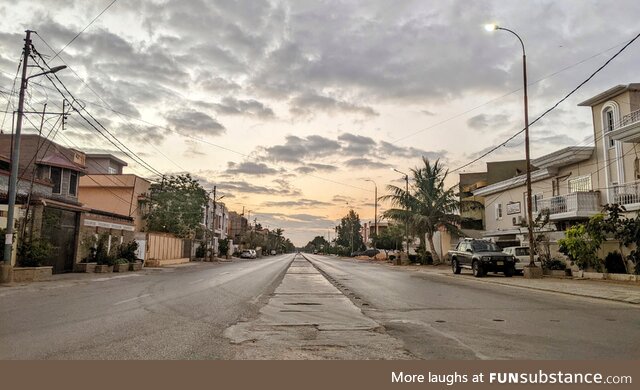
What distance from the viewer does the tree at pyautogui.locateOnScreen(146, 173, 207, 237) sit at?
180 feet

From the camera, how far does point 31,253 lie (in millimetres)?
22406

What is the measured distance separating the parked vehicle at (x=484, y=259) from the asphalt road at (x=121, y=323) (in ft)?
47.8

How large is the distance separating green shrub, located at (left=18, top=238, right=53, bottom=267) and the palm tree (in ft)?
98.1

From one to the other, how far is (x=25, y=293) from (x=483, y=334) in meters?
14.6

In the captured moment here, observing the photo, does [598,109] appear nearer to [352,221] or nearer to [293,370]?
[293,370]

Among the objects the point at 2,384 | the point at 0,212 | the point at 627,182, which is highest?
the point at 627,182

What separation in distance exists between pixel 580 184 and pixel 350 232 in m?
94.7

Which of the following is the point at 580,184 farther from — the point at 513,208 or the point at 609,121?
the point at 513,208

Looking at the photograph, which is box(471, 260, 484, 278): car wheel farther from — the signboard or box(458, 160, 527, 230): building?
box(458, 160, 527, 230): building

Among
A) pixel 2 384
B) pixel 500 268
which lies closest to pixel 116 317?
pixel 2 384

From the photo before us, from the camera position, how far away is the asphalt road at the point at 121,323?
23.8ft

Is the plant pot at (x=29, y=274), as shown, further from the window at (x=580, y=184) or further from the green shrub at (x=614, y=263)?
the window at (x=580, y=184)

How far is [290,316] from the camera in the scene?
11156 millimetres

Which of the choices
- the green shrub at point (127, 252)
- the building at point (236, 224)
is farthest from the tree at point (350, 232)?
the green shrub at point (127, 252)
